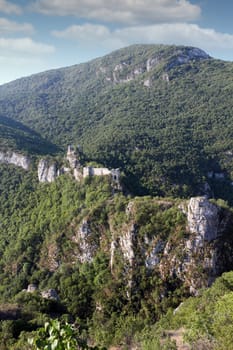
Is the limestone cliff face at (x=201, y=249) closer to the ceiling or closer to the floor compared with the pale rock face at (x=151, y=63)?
closer to the floor

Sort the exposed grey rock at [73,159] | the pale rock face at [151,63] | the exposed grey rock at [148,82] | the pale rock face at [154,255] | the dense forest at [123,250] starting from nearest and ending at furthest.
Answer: the dense forest at [123,250] → the pale rock face at [154,255] → the exposed grey rock at [73,159] → the exposed grey rock at [148,82] → the pale rock face at [151,63]

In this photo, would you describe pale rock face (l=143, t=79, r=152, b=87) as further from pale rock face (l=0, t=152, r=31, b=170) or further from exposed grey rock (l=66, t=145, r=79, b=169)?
exposed grey rock (l=66, t=145, r=79, b=169)

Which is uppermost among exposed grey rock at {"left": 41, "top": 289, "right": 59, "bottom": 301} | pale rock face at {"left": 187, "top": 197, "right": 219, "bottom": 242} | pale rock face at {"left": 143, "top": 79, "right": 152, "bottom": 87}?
pale rock face at {"left": 143, "top": 79, "right": 152, "bottom": 87}

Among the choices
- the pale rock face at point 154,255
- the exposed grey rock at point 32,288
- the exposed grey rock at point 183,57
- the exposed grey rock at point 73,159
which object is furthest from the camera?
the exposed grey rock at point 183,57

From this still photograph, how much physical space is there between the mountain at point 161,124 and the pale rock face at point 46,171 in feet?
25.0

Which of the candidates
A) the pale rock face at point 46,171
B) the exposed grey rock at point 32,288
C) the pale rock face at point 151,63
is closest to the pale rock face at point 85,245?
the exposed grey rock at point 32,288

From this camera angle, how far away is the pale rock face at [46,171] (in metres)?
74.6

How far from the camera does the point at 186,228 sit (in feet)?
150

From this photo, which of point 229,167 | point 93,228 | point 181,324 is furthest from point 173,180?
point 181,324

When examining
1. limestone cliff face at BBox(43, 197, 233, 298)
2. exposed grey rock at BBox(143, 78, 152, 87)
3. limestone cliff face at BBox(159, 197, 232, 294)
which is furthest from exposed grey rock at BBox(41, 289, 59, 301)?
exposed grey rock at BBox(143, 78, 152, 87)

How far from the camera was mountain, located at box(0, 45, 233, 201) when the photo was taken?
90125 mm

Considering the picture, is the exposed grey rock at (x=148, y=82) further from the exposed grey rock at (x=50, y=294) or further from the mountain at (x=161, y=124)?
the exposed grey rock at (x=50, y=294)

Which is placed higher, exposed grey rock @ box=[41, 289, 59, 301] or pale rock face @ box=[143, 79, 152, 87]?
pale rock face @ box=[143, 79, 152, 87]

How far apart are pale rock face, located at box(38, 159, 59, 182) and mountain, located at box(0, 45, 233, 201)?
761 centimetres
